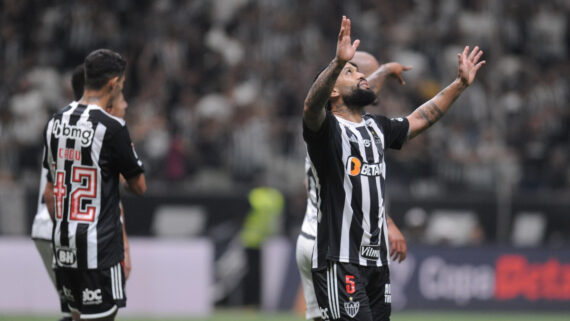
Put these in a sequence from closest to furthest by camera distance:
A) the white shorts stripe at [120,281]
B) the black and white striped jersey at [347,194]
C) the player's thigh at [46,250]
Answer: the black and white striped jersey at [347,194] → the white shorts stripe at [120,281] → the player's thigh at [46,250]

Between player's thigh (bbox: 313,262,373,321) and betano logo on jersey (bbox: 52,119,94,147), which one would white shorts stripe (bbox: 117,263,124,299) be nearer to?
betano logo on jersey (bbox: 52,119,94,147)

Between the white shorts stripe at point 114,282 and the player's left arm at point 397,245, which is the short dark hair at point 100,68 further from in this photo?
the player's left arm at point 397,245

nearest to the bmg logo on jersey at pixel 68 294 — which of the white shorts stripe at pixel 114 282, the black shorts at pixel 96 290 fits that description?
the black shorts at pixel 96 290

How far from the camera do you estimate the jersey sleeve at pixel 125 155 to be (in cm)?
653

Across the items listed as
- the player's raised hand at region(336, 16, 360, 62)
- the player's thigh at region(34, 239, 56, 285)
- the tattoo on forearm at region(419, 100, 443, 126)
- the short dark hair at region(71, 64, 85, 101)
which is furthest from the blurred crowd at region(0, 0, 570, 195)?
the player's raised hand at region(336, 16, 360, 62)

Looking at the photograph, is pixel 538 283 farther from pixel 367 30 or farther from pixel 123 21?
pixel 123 21

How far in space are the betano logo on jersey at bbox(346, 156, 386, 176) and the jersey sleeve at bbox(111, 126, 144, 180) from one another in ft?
4.62

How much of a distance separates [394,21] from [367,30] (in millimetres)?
616

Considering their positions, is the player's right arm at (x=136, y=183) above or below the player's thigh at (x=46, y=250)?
above

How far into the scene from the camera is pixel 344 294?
6328mm

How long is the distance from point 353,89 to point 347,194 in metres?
0.71

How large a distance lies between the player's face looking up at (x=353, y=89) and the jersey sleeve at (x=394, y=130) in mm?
272

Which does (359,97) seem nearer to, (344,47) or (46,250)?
(344,47)

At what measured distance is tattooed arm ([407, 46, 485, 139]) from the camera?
7.02m
